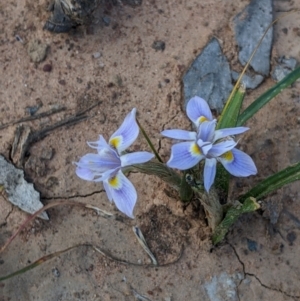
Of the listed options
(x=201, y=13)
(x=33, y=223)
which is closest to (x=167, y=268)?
(x=33, y=223)

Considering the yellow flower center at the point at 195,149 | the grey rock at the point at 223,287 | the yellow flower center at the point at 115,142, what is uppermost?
the yellow flower center at the point at 115,142

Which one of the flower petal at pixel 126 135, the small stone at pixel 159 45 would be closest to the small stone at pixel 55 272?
the flower petal at pixel 126 135

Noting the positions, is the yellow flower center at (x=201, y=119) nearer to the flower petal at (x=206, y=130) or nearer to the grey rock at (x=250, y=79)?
the flower petal at (x=206, y=130)

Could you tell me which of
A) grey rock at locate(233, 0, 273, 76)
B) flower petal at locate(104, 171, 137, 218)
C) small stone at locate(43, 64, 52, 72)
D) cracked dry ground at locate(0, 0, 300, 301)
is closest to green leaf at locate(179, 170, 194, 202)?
cracked dry ground at locate(0, 0, 300, 301)

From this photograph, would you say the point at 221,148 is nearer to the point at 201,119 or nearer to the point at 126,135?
the point at 201,119

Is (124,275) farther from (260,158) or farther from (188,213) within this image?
(260,158)

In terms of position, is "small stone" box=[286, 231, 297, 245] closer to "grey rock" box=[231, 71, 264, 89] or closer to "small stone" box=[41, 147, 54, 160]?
"grey rock" box=[231, 71, 264, 89]

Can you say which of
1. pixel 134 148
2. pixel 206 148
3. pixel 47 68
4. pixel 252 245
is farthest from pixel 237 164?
pixel 47 68
